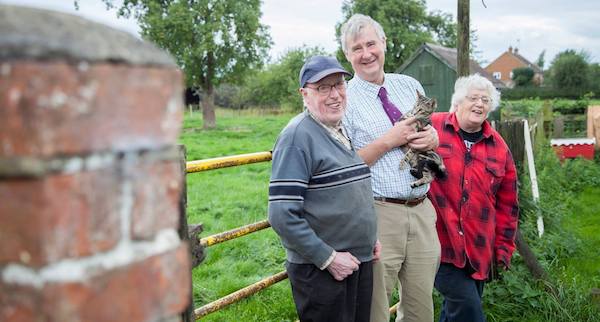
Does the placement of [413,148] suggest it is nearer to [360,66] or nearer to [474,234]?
[360,66]

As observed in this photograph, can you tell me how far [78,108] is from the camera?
750mm

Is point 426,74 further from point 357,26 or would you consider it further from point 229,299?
point 229,299

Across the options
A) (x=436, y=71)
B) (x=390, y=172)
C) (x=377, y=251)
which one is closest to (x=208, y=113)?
(x=436, y=71)

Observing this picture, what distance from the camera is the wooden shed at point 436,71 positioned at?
23.4 metres

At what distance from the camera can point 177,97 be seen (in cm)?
90

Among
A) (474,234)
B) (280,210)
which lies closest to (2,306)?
(280,210)

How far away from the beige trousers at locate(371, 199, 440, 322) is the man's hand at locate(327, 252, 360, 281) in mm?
411

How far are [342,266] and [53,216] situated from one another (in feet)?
6.30

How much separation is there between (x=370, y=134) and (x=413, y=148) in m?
0.24

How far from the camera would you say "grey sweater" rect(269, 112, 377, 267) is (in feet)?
8.11

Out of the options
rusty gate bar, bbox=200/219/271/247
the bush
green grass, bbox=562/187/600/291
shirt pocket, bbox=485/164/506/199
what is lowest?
green grass, bbox=562/187/600/291

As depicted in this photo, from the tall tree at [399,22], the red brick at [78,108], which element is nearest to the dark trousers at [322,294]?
the red brick at [78,108]

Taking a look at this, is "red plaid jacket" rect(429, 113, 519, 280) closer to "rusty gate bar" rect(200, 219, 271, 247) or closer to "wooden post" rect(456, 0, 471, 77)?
"rusty gate bar" rect(200, 219, 271, 247)

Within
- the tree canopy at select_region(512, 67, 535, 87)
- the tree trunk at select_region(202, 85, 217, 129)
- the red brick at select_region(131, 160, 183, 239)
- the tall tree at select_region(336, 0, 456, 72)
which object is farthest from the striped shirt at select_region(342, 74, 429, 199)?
the tree canopy at select_region(512, 67, 535, 87)
